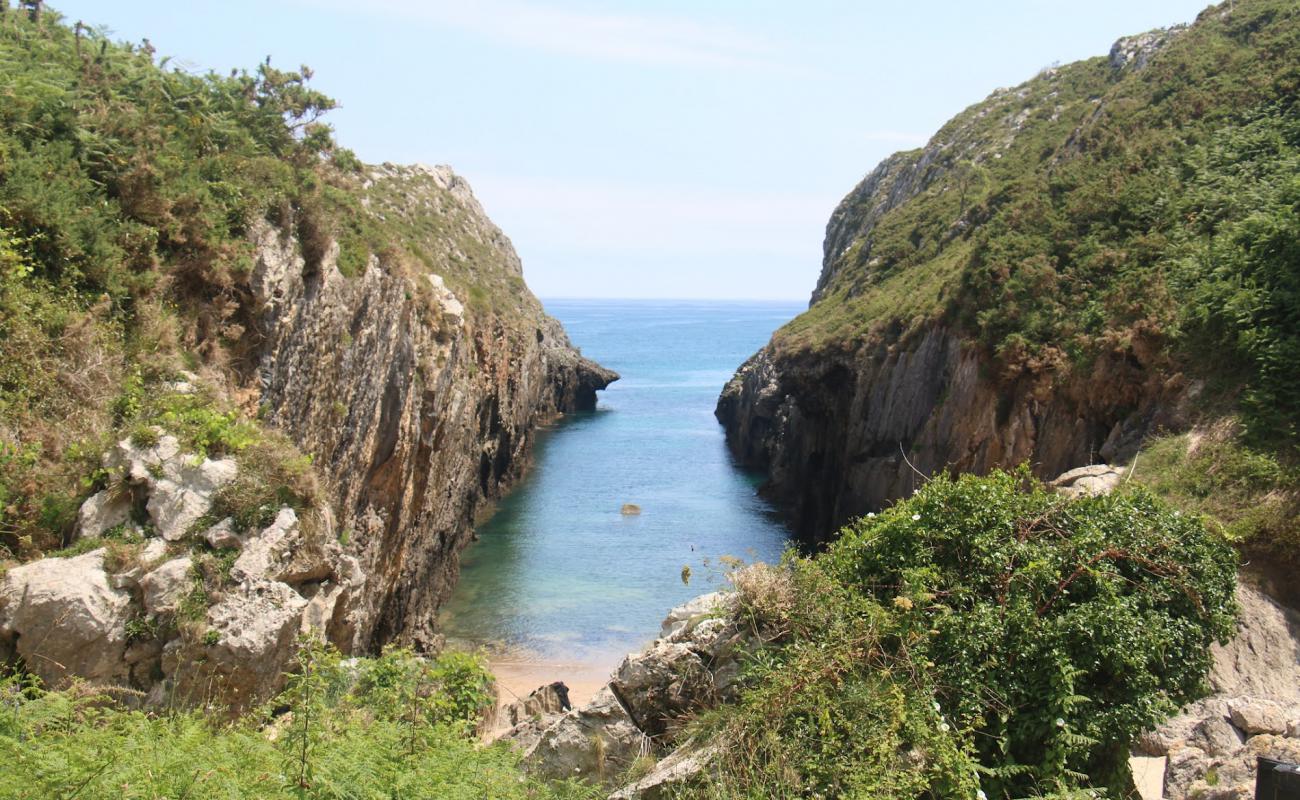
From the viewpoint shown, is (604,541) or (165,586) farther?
(604,541)

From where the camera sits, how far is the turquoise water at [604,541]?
1204 inches

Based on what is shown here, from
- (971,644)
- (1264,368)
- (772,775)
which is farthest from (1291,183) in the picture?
(772,775)

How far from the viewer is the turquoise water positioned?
30578 mm

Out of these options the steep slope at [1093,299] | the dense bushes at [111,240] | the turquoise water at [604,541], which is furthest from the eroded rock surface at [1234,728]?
the dense bushes at [111,240]

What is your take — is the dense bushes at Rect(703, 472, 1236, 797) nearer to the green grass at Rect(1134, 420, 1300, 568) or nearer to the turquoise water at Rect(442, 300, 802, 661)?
the turquoise water at Rect(442, 300, 802, 661)

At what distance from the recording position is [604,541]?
41.5 meters

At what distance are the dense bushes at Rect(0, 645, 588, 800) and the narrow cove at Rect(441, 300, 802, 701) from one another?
14.2ft

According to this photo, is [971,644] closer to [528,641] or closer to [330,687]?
[330,687]

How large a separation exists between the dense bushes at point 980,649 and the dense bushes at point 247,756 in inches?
96.0

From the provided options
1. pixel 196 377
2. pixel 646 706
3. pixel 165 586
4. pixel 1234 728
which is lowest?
pixel 646 706

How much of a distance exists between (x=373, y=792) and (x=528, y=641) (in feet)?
76.2

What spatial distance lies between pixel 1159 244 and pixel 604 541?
25.1 metres

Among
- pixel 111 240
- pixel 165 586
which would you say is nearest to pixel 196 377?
pixel 111 240

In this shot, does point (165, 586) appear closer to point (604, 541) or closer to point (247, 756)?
point (247, 756)
